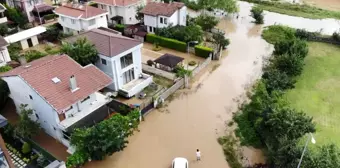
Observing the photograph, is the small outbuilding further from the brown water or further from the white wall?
the white wall

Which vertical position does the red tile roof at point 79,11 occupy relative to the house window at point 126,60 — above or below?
above

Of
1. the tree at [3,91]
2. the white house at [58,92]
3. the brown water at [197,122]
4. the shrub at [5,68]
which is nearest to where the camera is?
the white house at [58,92]

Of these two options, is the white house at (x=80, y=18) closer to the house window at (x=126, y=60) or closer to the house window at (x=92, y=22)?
the house window at (x=92, y=22)

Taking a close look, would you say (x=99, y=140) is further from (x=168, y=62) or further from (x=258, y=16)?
(x=258, y=16)

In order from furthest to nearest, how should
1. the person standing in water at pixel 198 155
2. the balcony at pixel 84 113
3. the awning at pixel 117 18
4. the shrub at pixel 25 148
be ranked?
1. the awning at pixel 117 18
2. the balcony at pixel 84 113
3. the person standing in water at pixel 198 155
4. the shrub at pixel 25 148

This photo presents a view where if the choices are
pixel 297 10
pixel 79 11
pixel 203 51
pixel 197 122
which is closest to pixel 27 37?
pixel 79 11

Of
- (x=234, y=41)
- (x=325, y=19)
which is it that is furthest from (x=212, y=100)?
(x=325, y=19)

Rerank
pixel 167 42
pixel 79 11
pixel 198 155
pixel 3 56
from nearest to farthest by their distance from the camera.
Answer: pixel 198 155, pixel 3 56, pixel 79 11, pixel 167 42

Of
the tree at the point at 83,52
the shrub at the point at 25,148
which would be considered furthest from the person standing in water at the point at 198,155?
the tree at the point at 83,52
